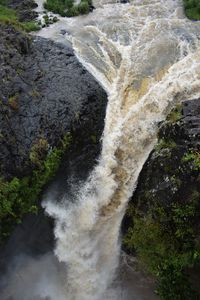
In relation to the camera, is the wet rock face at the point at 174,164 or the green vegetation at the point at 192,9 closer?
the wet rock face at the point at 174,164

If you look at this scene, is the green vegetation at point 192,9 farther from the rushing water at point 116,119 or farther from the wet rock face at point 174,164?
the wet rock face at point 174,164

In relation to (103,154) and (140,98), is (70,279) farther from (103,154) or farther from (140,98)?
(140,98)

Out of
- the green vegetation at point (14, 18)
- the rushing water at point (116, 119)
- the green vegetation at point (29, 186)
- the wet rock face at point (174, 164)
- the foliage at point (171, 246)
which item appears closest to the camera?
→ the foliage at point (171, 246)

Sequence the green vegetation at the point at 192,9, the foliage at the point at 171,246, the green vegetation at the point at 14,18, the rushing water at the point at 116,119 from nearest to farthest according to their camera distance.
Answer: the foliage at the point at 171,246
the rushing water at the point at 116,119
the green vegetation at the point at 14,18
the green vegetation at the point at 192,9

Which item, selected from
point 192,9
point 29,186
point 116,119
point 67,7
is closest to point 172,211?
point 29,186

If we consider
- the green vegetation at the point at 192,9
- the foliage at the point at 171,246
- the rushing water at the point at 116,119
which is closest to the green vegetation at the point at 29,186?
the rushing water at the point at 116,119

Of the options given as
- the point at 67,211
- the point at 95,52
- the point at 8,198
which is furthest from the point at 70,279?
the point at 95,52

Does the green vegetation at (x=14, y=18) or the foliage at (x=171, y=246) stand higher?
the green vegetation at (x=14, y=18)
